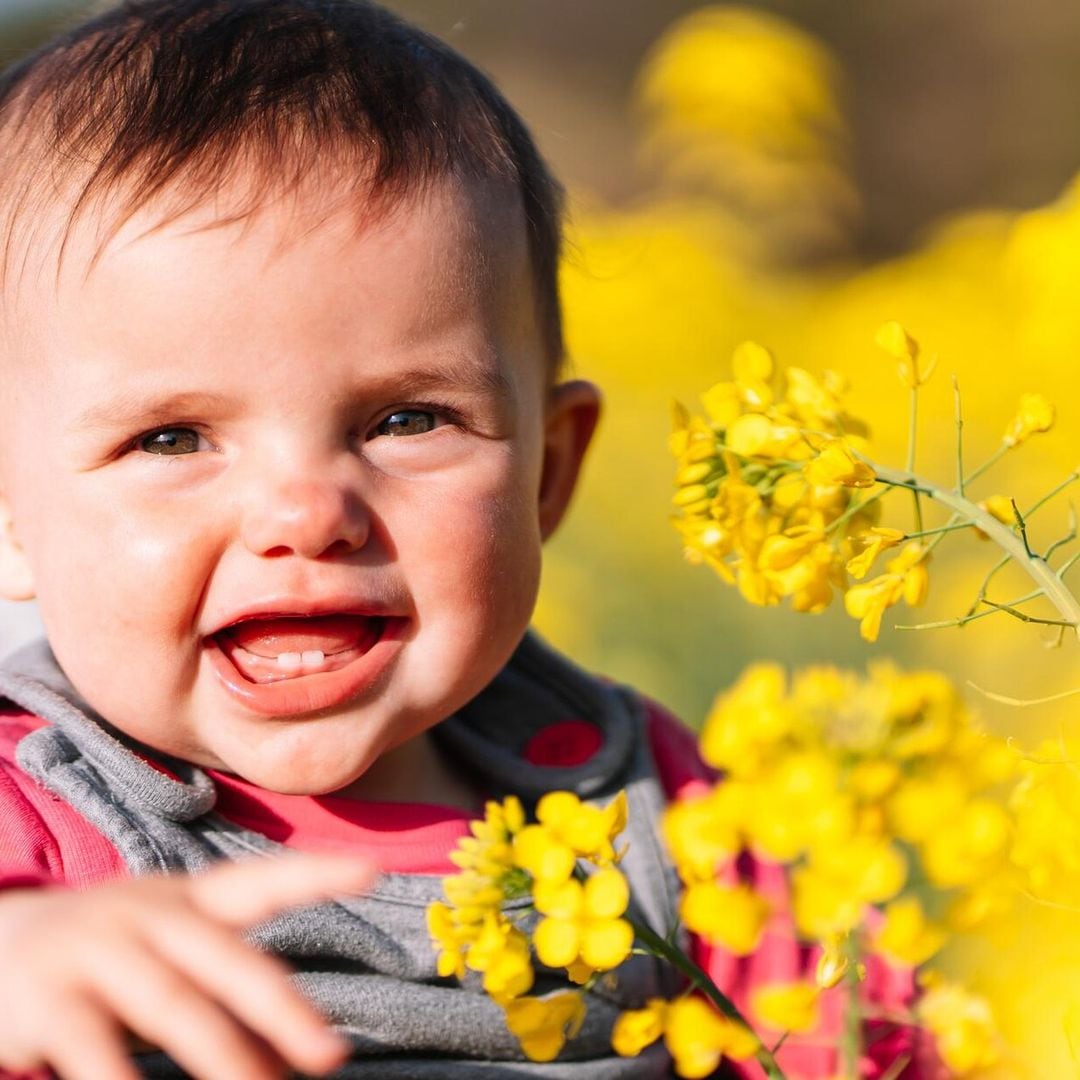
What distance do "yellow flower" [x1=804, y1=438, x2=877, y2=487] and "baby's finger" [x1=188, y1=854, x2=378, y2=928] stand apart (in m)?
0.42

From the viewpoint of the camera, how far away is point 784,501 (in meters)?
1.10

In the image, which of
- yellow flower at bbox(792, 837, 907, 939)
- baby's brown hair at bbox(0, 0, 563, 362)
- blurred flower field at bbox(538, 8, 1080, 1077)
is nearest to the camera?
yellow flower at bbox(792, 837, 907, 939)

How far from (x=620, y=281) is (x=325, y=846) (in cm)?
233

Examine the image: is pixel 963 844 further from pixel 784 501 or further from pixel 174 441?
pixel 174 441

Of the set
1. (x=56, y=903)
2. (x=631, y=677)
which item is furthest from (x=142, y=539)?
(x=631, y=677)

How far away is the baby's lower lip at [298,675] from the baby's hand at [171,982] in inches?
18.5

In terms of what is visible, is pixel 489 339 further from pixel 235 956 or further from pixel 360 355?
pixel 235 956

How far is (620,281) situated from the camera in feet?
11.5

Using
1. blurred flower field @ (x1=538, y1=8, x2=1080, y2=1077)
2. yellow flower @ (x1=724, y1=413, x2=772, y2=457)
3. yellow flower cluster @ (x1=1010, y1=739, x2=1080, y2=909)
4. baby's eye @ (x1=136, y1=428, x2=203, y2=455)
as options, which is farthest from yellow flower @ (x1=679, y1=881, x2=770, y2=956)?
blurred flower field @ (x1=538, y1=8, x2=1080, y2=1077)

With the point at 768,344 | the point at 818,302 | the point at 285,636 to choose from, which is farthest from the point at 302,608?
the point at 818,302

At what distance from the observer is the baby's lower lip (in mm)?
1233

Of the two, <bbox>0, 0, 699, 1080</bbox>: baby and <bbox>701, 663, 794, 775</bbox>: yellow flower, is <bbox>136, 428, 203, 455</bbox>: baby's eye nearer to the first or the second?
<bbox>0, 0, 699, 1080</bbox>: baby

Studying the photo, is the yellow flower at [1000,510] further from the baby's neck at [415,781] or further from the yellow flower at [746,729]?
the baby's neck at [415,781]

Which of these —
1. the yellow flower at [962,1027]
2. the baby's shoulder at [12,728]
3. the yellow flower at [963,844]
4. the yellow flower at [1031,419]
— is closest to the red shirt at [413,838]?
A: the baby's shoulder at [12,728]
